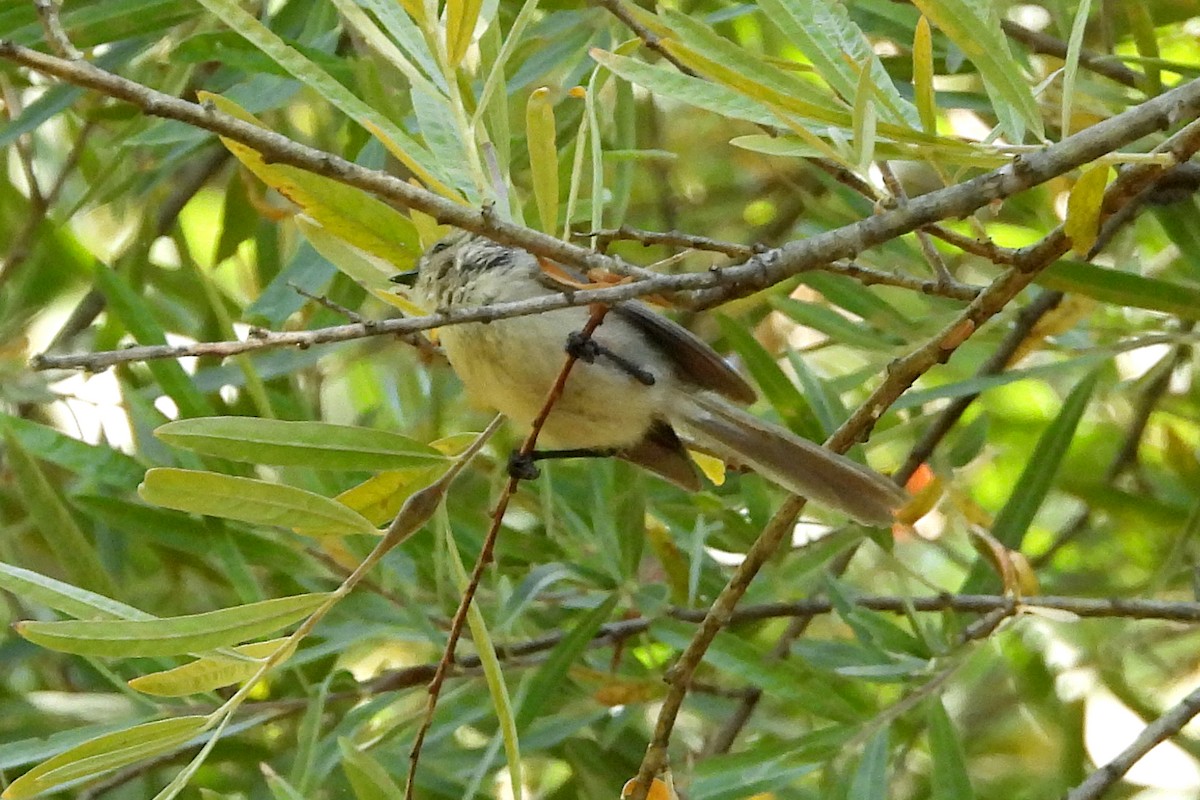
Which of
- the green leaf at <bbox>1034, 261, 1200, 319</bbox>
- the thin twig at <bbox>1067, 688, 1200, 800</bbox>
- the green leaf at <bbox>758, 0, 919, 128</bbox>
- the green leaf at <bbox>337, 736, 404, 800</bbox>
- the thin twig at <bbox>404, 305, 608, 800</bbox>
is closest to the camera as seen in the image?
the green leaf at <bbox>758, 0, 919, 128</bbox>

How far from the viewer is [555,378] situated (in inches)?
102

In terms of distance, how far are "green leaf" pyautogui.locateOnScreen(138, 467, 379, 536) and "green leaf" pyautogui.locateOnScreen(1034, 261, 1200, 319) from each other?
114cm

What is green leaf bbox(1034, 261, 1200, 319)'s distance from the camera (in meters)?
2.32

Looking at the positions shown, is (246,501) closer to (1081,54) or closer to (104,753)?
(104,753)

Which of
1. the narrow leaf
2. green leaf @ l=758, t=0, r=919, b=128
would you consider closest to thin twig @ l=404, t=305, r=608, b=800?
the narrow leaf

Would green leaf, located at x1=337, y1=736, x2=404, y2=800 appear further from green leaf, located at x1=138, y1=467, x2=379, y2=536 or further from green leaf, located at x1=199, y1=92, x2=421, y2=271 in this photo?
green leaf, located at x1=199, y1=92, x2=421, y2=271

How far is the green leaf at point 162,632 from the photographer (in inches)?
61.6

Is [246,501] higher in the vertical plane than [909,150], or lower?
lower

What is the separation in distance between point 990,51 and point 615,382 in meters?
1.33

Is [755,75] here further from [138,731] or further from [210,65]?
[210,65]

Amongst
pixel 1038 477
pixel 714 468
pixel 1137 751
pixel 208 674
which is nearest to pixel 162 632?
pixel 208 674

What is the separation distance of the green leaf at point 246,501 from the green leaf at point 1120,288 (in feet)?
3.73

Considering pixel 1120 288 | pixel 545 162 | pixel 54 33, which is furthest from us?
pixel 1120 288

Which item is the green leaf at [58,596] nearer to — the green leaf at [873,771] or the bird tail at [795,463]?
the bird tail at [795,463]
